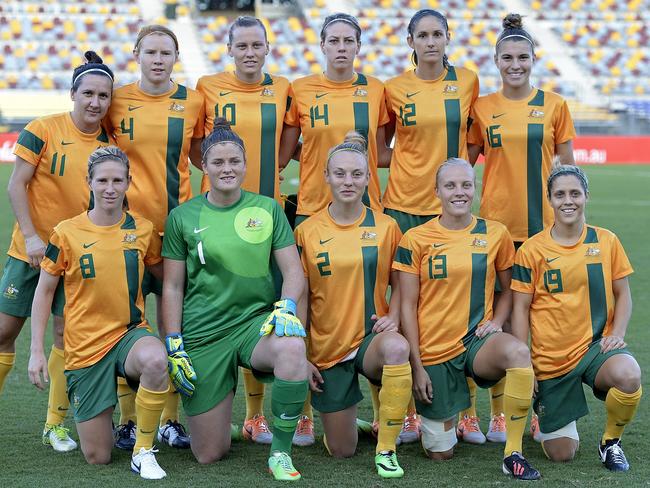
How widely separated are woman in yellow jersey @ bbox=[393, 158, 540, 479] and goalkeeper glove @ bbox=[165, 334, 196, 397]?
0.94 m

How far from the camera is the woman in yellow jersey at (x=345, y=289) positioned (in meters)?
4.26

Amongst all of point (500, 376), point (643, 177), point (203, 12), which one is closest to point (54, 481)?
point (500, 376)

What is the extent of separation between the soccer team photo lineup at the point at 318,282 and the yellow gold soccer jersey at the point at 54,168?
0.03ft

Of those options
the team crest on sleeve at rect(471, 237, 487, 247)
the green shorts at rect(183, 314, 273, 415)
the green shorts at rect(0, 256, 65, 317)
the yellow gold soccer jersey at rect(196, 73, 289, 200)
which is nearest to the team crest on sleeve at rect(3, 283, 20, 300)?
the green shorts at rect(0, 256, 65, 317)

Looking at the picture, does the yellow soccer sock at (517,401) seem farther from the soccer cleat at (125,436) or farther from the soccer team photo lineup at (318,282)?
the soccer cleat at (125,436)

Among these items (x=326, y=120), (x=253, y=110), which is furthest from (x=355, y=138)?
(x=253, y=110)

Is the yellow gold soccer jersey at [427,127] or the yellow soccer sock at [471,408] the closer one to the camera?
the yellow soccer sock at [471,408]

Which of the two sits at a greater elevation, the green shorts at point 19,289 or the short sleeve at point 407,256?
the short sleeve at point 407,256

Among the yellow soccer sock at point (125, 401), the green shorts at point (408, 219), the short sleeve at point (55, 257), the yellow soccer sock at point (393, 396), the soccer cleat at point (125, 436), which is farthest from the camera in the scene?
the green shorts at point (408, 219)

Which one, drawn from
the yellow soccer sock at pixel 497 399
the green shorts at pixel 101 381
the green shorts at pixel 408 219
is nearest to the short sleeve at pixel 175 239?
the green shorts at pixel 101 381

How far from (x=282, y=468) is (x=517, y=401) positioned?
971mm

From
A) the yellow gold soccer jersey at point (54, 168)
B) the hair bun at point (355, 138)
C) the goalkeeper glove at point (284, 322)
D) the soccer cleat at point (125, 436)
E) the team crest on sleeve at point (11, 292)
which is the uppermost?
the hair bun at point (355, 138)

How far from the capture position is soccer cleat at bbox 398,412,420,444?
15.2ft

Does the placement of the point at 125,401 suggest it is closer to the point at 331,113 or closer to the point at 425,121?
the point at 331,113
